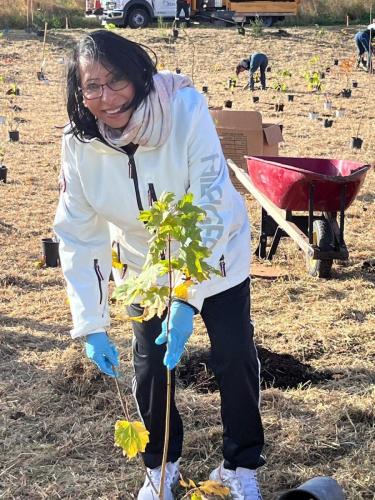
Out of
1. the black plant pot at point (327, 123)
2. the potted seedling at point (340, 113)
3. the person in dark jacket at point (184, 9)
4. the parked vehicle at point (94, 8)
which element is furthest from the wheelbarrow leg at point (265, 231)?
the parked vehicle at point (94, 8)

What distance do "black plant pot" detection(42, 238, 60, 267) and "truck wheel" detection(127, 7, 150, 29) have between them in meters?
19.5

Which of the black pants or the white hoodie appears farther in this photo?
the black pants

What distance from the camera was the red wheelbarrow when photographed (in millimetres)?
4664

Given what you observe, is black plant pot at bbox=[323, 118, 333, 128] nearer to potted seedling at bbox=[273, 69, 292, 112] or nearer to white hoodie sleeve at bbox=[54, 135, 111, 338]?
potted seedling at bbox=[273, 69, 292, 112]

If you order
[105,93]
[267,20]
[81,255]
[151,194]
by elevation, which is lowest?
[81,255]

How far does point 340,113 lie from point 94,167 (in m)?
10.2

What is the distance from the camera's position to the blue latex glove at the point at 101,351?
2277 mm

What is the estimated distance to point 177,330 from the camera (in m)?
2.01

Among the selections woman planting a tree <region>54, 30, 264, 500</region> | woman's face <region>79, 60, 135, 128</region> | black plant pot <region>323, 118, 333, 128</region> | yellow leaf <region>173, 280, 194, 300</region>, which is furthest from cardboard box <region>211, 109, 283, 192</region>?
yellow leaf <region>173, 280, 194, 300</region>

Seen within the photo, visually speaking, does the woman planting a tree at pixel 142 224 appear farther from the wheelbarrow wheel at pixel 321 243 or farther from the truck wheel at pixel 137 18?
the truck wheel at pixel 137 18

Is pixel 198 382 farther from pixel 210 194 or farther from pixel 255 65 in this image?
pixel 255 65

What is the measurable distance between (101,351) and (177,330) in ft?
1.20

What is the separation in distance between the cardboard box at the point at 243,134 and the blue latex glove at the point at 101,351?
16.2ft

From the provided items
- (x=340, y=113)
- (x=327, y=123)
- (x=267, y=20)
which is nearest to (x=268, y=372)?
(x=327, y=123)
